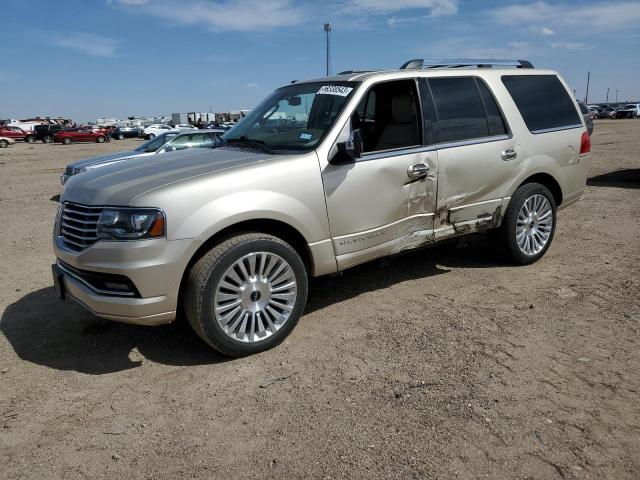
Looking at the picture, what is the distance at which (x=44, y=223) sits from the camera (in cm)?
860

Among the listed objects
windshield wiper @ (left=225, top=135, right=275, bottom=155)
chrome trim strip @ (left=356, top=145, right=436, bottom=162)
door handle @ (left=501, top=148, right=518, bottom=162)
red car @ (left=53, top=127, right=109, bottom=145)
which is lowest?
door handle @ (left=501, top=148, right=518, bottom=162)

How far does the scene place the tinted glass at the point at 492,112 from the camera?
4.94 m

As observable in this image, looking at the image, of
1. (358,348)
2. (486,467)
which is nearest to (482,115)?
(358,348)

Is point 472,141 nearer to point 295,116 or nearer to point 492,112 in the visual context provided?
point 492,112

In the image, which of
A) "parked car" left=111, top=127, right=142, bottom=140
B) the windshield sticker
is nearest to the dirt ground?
the windshield sticker

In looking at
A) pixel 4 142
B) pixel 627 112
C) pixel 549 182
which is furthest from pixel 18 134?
pixel 627 112

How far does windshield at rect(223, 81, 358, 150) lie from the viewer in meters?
4.11

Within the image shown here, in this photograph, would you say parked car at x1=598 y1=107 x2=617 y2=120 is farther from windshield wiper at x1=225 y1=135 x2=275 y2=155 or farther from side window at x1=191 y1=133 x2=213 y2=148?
windshield wiper at x1=225 y1=135 x2=275 y2=155

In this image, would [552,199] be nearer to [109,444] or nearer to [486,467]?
[486,467]

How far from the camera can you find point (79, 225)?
353 centimetres

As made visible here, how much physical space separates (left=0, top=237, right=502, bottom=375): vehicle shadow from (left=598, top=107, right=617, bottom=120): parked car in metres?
64.8

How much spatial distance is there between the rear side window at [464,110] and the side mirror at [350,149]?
1.03m

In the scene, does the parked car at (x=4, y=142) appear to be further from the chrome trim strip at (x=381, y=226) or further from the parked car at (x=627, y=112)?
the parked car at (x=627, y=112)

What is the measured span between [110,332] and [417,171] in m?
2.83
